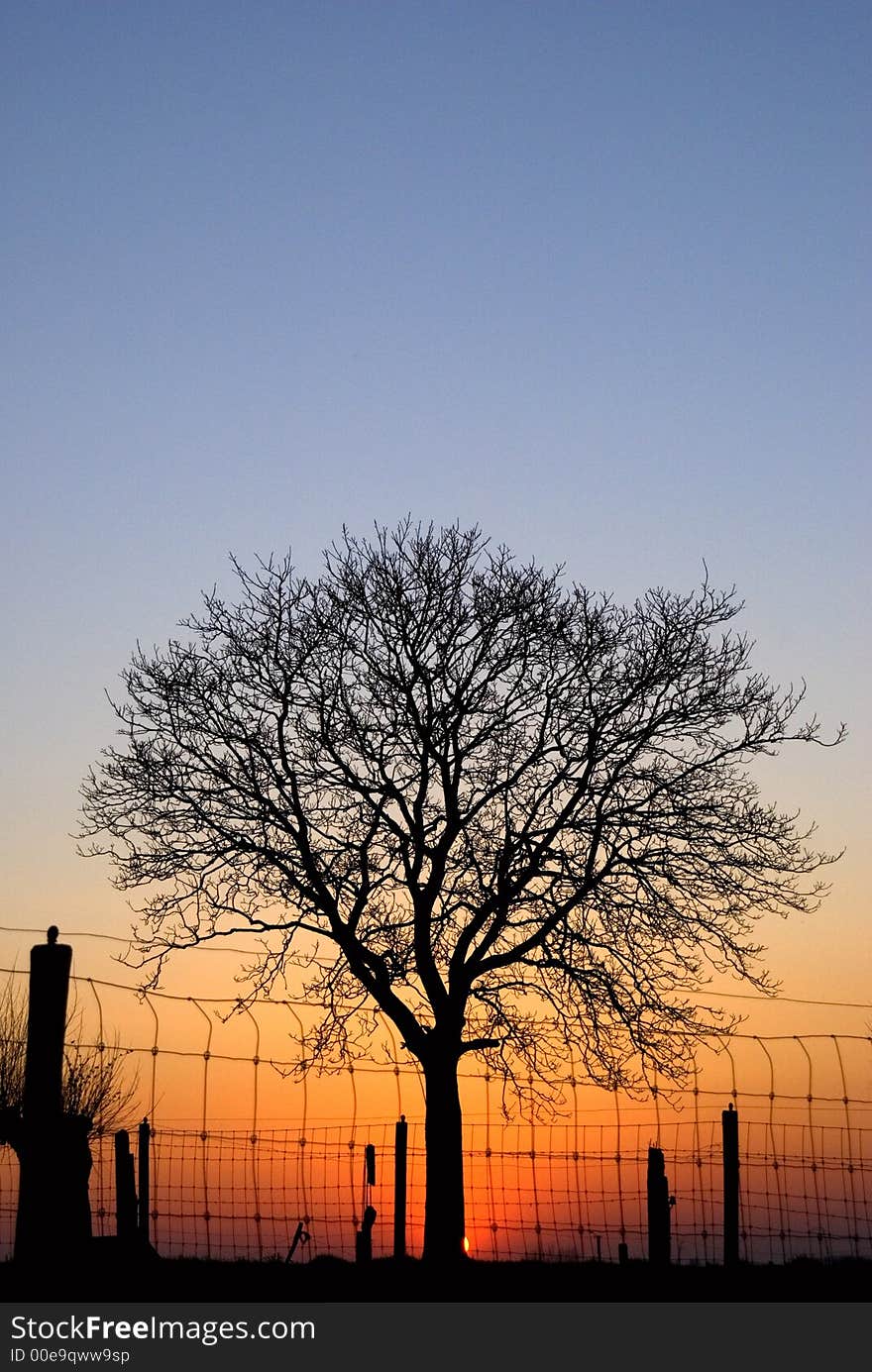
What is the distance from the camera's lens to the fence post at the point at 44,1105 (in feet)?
27.4

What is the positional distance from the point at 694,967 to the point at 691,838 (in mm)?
1766

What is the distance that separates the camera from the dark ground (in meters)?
12.3

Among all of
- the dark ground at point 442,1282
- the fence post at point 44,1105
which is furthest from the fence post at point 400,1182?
the fence post at point 44,1105

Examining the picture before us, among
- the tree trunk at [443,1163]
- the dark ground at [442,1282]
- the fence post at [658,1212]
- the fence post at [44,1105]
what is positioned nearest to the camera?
the fence post at [44,1105]

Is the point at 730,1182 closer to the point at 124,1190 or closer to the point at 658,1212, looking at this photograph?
the point at 658,1212

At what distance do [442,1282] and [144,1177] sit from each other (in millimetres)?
3658

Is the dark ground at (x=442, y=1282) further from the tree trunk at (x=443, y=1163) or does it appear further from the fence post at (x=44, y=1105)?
the fence post at (x=44, y=1105)

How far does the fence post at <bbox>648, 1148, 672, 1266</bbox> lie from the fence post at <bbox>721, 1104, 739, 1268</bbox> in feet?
2.10

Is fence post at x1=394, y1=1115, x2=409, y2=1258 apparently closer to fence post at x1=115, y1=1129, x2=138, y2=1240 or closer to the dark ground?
the dark ground

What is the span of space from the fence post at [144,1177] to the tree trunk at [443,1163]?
3.75 meters

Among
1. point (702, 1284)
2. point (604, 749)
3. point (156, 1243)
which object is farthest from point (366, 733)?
point (702, 1284)

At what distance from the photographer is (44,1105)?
8.38 m

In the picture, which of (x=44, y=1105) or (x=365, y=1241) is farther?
(x=365, y=1241)

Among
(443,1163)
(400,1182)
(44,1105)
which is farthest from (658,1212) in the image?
(44,1105)
